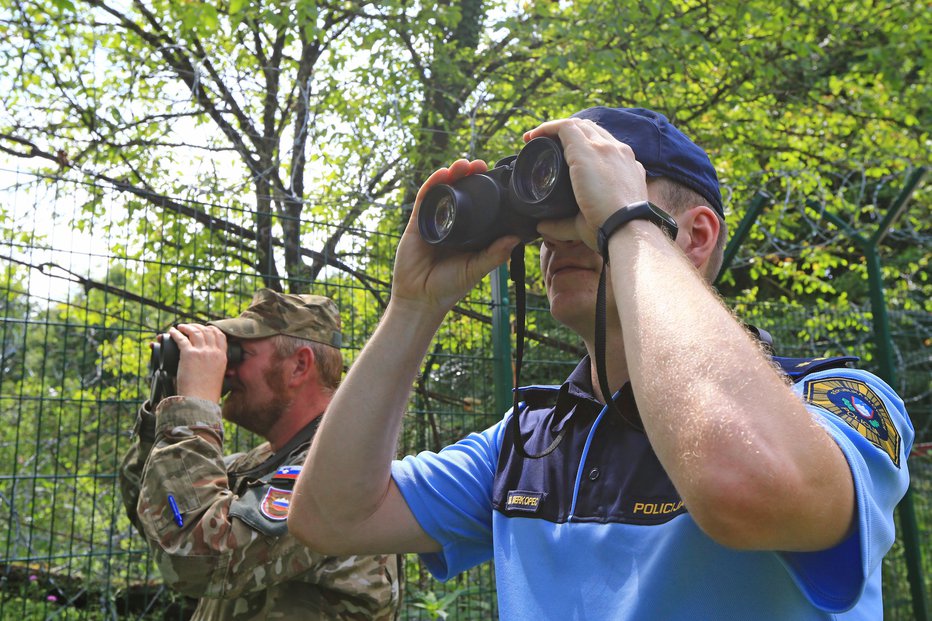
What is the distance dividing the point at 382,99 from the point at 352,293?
3058mm

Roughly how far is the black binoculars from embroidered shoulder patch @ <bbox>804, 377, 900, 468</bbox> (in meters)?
0.46

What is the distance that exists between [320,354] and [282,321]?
18 cm

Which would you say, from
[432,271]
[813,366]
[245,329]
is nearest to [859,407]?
[813,366]

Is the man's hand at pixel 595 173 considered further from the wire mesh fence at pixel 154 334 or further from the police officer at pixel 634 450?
the wire mesh fence at pixel 154 334

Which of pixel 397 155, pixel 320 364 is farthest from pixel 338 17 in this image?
pixel 320 364

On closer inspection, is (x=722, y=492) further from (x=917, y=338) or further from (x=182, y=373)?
(x=917, y=338)

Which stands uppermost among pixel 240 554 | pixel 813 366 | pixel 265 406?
pixel 813 366

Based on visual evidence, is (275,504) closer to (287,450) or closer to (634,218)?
(287,450)

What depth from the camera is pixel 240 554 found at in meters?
2.27

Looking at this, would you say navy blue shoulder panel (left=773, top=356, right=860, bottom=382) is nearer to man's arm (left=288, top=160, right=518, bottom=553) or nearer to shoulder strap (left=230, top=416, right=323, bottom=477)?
man's arm (left=288, top=160, right=518, bottom=553)

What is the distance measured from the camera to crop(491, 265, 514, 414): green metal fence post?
367cm

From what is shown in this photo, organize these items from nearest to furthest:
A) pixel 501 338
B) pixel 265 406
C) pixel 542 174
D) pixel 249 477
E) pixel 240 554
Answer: pixel 542 174 → pixel 240 554 → pixel 249 477 → pixel 265 406 → pixel 501 338

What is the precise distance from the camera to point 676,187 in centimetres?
149

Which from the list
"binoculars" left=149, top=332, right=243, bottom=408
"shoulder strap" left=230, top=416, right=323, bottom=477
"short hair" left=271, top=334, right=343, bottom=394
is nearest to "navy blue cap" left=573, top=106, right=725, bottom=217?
"shoulder strap" left=230, top=416, right=323, bottom=477
